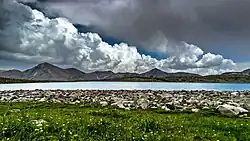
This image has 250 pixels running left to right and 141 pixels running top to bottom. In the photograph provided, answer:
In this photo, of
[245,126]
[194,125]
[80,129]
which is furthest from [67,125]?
[245,126]

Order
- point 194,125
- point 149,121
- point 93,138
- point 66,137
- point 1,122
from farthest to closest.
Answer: point 194,125, point 149,121, point 1,122, point 93,138, point 66,137

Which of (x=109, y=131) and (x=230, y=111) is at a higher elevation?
(x=230, y=111)

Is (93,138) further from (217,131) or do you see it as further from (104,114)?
(104,114)

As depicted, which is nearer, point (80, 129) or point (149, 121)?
point (80, 129)

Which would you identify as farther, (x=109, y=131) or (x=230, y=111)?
(x=230, y=111)

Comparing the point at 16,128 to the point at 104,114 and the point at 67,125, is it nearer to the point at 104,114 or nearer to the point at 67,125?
the point at 67,125

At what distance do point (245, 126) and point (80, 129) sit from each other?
10.9 m

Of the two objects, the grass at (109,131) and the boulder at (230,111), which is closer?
the grass at (109,131)

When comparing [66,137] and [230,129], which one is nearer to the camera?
[66,137]

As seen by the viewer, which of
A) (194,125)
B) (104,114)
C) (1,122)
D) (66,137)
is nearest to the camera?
(66,137)

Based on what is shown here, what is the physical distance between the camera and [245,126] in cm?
2172

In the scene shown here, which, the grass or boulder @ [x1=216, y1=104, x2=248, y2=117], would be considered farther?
boulder @ [x1=216, y1=104, x2=248, y2=117]

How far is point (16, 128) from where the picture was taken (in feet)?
55.4

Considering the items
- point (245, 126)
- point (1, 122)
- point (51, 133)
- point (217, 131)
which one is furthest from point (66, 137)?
point (245, 126)
